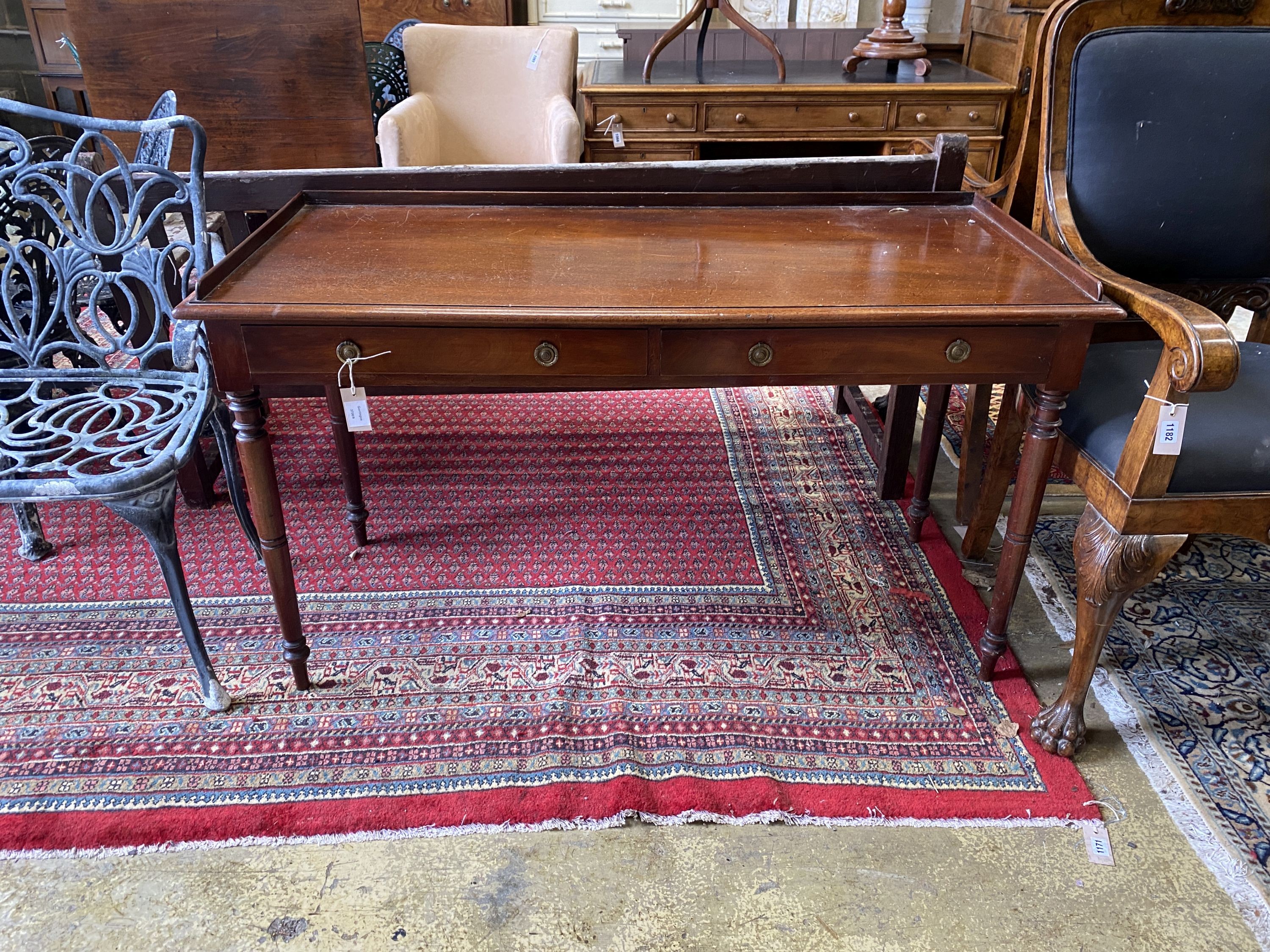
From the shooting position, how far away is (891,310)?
1.28 m

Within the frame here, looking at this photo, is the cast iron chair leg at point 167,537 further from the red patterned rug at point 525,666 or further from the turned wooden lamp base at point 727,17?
the turned wooden lamp base at point 727,17

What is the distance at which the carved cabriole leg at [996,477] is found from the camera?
71.6 inches

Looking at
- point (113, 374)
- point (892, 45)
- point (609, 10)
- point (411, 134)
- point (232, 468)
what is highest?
point (609, 10)

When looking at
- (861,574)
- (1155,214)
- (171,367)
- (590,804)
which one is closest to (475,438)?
(171,367)

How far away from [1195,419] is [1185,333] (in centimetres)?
19

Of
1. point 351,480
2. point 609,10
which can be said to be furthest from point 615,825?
point 609,10

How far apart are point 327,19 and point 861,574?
310cm

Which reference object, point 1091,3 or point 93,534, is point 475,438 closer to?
point 93,534

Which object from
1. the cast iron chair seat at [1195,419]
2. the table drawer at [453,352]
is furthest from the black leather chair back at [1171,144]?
the table drawer at [453,352]

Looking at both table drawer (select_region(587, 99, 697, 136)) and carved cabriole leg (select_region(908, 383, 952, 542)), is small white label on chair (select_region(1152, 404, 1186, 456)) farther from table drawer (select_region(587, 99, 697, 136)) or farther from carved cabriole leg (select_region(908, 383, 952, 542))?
table drawer (select_region(587, 99, 697, 136))

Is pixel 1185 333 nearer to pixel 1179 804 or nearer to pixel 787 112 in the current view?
pixel 1179 804

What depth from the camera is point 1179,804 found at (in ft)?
4.82

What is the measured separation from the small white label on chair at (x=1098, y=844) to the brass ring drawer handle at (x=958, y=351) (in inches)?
31.5

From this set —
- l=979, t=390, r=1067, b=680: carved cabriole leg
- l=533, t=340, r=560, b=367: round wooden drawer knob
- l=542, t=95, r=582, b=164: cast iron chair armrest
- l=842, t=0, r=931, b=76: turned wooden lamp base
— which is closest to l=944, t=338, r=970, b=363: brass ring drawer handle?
l=979, t=390, r=1067, b=680: carved cabriole leg
